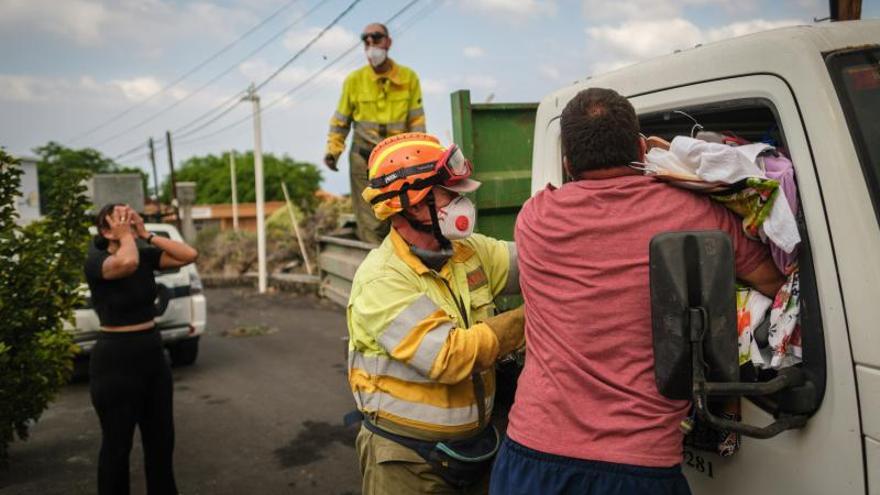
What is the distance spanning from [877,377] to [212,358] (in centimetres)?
812

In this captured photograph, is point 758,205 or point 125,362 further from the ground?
point 758,205

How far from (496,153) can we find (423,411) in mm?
1477

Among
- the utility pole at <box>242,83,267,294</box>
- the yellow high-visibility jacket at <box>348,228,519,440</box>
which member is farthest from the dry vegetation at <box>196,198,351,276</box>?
the yellow high-visibility jacket at <box>348,228,519,440</box>

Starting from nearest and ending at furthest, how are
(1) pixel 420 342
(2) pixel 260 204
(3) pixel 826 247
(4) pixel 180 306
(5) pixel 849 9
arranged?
(3) pixel 826 247, (1) pixel 420 342, (5) pixel 849 9, (4) pixel 180 306, (2) pixel 260 204

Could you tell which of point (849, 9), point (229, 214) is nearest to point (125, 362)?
point (849, 9)

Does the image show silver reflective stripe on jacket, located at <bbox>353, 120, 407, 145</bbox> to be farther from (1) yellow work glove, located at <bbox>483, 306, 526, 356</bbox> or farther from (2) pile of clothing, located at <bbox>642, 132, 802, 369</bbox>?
(2) pile of clothing, located at <bbox>642, 132, 802, 369</bbox>

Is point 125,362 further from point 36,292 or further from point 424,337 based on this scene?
point 424,337

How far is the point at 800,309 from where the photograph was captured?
1.51m

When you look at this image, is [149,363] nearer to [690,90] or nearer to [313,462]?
[313,462]

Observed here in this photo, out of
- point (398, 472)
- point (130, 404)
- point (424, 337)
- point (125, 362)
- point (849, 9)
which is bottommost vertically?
point (130, 404)

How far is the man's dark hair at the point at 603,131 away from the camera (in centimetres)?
163

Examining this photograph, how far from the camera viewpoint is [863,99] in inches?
59.3

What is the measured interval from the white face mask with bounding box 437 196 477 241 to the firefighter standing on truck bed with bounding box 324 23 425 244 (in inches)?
132

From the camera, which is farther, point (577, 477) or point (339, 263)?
point (339, 263)
